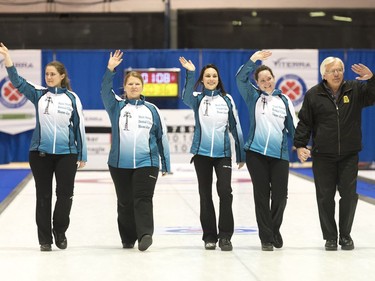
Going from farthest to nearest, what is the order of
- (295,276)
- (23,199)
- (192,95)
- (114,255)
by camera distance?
(23,199) → (192,95) → (114,255) → (295,276)

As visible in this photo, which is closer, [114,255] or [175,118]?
[114,255]

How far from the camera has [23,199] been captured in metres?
11.7

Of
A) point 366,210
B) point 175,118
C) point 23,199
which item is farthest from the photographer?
point 175,118

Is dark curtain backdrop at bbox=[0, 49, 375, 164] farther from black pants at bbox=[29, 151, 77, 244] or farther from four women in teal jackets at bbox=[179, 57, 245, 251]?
black pants at bbox=[29, 151, 77, 244]

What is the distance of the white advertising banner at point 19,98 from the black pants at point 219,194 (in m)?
12.4

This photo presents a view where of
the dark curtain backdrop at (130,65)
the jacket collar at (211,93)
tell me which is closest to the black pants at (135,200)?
the jacket collar at (211,93)

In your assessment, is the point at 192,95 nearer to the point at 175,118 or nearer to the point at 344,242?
the point at 344,242

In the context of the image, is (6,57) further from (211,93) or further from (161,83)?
(161,83)

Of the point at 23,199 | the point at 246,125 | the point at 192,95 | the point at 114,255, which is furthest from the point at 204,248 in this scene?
the point at 246,125

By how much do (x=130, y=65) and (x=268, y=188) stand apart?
12399 mm

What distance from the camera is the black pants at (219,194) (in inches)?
286

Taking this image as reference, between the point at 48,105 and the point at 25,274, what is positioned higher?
the point at 48,105

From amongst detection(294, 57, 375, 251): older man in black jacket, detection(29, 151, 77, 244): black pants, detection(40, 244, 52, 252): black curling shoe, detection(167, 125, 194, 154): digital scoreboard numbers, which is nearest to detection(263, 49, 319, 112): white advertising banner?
detection(167, 125, 194, 154): digital scoreboard numbers

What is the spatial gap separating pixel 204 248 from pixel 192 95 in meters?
1.34
